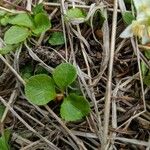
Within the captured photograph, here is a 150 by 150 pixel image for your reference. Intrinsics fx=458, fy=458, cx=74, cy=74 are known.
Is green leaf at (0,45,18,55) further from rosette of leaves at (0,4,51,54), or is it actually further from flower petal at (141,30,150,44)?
flower petal at (141,30,150,44)

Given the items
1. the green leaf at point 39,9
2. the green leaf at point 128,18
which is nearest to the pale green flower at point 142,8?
the green leaf at point 128,18

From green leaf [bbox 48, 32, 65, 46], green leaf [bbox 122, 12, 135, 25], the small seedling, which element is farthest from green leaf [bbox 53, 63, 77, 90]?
green leaf [bbox 122, 12, 135, 25]

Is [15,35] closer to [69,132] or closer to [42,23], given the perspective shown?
[42,23]

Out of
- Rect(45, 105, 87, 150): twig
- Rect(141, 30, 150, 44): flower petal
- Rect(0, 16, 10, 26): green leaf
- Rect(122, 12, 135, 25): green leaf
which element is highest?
Rect(0, 16, 10, 26): green leaf

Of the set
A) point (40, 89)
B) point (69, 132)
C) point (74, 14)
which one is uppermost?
point (74, 14)

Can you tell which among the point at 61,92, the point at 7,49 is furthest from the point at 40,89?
the point at 7,49

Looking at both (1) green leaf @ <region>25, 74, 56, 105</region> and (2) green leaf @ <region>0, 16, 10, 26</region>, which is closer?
(1) green leaf @ <region>25, 74, 56, 105</region>
